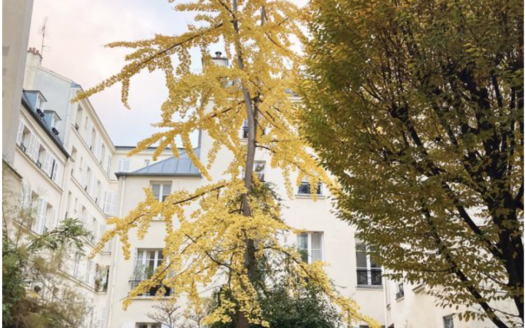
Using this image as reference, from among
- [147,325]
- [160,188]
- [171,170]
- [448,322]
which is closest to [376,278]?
[448,322]

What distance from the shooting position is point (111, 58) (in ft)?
24.2

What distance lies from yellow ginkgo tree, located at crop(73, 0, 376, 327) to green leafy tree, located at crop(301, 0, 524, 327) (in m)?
0.93

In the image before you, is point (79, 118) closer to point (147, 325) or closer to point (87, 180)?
point (87, 180)

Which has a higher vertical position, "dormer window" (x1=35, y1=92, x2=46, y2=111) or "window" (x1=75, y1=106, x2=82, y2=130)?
"window" (x1=75, y1=106, x2=82, y2=130)

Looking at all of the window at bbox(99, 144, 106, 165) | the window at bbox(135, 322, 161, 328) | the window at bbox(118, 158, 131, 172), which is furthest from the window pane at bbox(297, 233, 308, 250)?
the window at bbox(118, 158, 131, 172)

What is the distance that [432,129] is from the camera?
359 cm

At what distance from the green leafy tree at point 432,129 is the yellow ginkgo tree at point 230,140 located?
36.5 inches

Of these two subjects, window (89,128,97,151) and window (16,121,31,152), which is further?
window (89,128,97,151)

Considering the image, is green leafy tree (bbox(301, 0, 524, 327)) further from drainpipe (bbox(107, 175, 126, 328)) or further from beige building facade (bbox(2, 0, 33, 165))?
drainpipe (bbox(107, 175, 126, 328))

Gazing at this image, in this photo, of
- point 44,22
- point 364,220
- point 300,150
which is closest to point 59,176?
point 44,22

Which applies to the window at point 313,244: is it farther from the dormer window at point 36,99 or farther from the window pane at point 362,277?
the dormer window at point 36,99

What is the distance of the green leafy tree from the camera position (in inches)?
122

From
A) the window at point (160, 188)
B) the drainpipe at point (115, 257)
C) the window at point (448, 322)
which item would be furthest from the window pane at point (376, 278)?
the drainpipe at point (115, 257)

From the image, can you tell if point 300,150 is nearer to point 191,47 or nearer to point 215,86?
point 215,86
